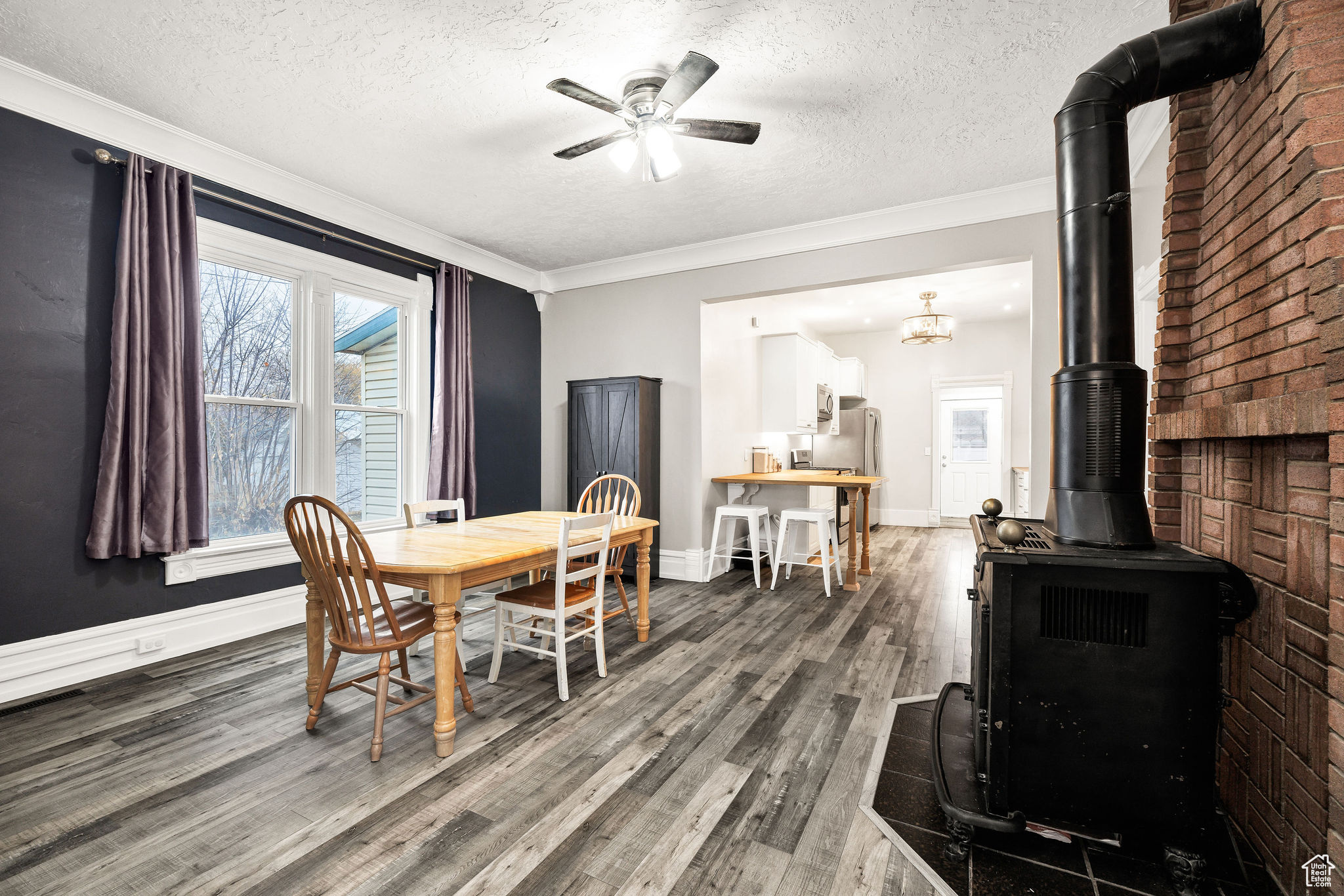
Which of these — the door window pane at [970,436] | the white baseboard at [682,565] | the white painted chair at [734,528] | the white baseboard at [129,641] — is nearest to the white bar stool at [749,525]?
the white painted chair at [734,528]

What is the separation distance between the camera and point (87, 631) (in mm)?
2734

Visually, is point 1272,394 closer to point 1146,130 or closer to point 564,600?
point 1146,130

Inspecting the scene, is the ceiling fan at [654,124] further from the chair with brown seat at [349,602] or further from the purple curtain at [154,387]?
the purple curtain at [154,387]

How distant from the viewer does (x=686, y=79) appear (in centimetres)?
220

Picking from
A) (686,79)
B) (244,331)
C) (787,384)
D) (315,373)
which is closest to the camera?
(686,79)

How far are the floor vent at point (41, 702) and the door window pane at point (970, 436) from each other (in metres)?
8.80

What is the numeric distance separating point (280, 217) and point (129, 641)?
2.45m

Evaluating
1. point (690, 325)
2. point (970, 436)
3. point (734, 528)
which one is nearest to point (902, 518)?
point (970, 436)

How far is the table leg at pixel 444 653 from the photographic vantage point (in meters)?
2.08

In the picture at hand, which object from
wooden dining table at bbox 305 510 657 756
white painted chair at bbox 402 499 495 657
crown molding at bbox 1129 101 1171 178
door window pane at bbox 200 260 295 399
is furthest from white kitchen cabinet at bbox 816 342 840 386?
door window pane at bbox 200 260 295 399

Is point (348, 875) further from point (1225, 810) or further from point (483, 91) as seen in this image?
point (483, 91)

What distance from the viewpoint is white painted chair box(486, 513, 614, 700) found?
254cm

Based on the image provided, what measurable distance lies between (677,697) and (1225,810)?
5.98 feet

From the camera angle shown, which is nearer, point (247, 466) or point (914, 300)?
point (247, 466)
